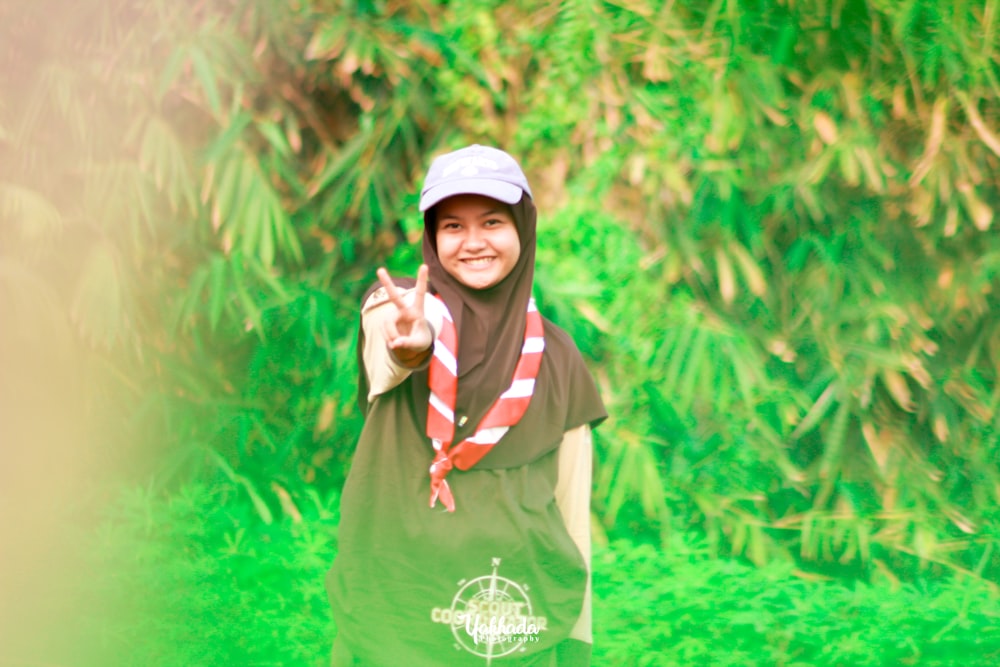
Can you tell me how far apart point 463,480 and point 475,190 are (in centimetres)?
45

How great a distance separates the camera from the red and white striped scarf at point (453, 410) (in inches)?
64.3

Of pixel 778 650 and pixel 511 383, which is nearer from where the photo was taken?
pixel 511 383

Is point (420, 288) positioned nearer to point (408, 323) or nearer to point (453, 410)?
point (408, 323)

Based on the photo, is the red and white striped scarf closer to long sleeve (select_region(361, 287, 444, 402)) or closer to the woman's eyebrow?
long sleeve (select_region(361, 287, 444, 402))

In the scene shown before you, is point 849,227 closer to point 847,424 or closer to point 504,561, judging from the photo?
point 847,424

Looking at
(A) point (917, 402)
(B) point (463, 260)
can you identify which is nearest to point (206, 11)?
(B) point (463, 260)

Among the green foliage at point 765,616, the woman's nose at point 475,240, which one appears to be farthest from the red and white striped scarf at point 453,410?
the green foliage at point 765,616

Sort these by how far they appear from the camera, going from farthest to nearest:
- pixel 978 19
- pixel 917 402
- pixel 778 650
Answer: pixel 917 402 → pixel 978 19 → pixel 778 650

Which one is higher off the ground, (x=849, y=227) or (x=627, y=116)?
(x=627, y=116)

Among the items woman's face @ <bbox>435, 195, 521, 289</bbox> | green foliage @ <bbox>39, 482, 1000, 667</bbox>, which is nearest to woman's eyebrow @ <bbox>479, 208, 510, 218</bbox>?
woman's face @ <bbox>435, 195, 521, 289</bbox>

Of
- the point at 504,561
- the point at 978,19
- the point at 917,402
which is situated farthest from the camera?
the point at 917,402

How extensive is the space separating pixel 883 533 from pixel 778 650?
1.88 ft

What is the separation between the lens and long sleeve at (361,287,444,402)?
1.58m

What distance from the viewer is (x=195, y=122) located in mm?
2932
